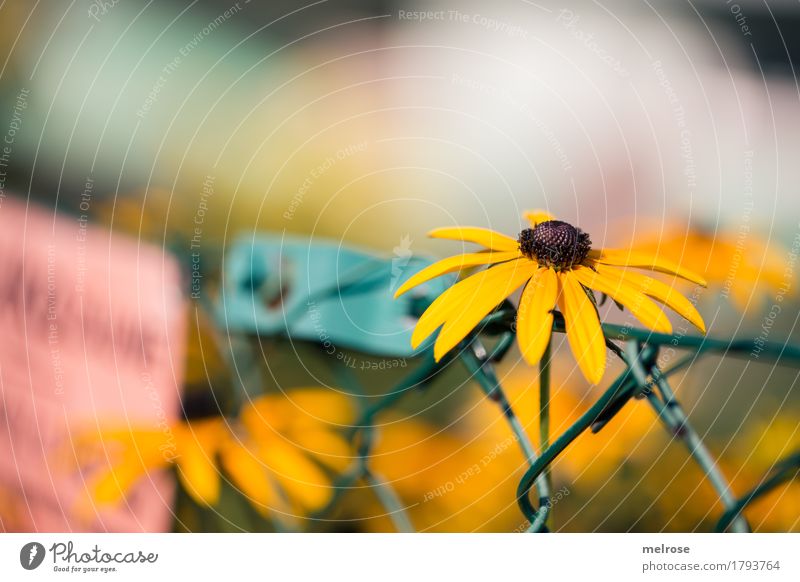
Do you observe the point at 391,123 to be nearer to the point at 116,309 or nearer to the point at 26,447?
the point at 116,309

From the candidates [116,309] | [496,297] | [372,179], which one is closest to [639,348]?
[496,297]

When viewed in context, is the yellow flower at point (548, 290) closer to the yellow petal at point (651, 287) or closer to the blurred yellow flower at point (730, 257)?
the yellow petal at point (651, 287)

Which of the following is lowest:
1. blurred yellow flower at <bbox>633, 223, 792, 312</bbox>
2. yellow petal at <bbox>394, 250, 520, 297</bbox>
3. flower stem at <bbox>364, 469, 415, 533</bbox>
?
flower stem at <bbox>364, 469, 415, 533</bbox>

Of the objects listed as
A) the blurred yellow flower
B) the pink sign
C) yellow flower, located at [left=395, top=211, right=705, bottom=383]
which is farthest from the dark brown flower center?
the pink sign

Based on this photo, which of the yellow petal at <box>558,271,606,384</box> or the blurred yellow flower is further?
the blurred yellow flower

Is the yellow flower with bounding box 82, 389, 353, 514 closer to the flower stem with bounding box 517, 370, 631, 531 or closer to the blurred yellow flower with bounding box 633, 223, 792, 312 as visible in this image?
the flower stem with bounding box 517, 370, 631, 531

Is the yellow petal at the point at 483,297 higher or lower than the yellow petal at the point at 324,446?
higher

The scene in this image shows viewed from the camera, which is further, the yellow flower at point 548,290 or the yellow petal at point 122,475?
the yellow petal at point 122,475

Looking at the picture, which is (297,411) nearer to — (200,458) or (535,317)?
(200,458)

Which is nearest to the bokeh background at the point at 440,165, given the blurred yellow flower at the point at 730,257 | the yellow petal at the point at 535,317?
the blurred yellow flower at the point at 730,257
